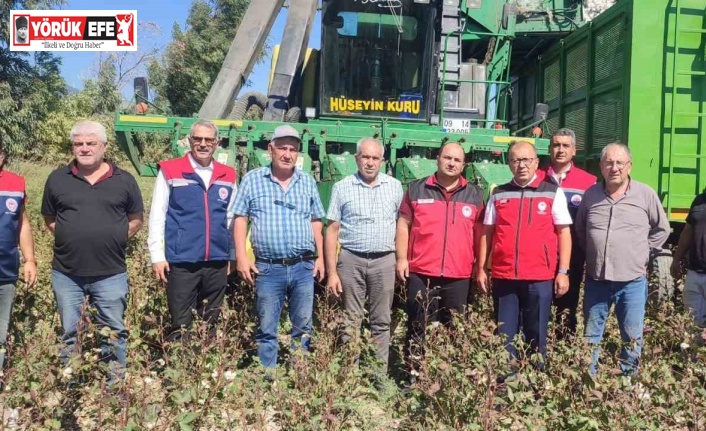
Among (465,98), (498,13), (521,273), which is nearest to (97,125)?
(521,273)

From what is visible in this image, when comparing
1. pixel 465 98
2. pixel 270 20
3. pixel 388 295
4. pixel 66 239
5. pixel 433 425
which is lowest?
pixel 433 425

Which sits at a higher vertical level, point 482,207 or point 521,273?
point 482,207

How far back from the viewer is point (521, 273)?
12.4 feet

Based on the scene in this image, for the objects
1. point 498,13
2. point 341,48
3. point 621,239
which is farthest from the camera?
point 498,13

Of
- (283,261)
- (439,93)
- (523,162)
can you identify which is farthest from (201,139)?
(439,93)

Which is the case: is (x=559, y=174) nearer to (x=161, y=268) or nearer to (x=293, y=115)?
(x=161, y=268)

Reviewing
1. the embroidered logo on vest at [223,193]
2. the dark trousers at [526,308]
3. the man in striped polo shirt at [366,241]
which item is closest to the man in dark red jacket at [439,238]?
the man in striped polo shirt at [366,241]

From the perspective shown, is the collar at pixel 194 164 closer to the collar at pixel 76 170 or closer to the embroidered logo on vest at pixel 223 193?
the embroidered logo on vest at pixel 223 193

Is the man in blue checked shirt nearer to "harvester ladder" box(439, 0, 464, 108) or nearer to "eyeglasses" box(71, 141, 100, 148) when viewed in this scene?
"eyeglasses" box(71, 141, 100, 148)

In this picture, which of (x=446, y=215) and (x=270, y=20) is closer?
(x=446, y=215)

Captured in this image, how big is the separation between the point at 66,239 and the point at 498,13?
7.61 m

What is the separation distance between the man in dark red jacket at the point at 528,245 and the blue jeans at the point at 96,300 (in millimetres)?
2200

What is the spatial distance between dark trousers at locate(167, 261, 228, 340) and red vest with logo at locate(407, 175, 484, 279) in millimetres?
1211

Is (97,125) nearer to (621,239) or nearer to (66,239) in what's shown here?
(66,239)
